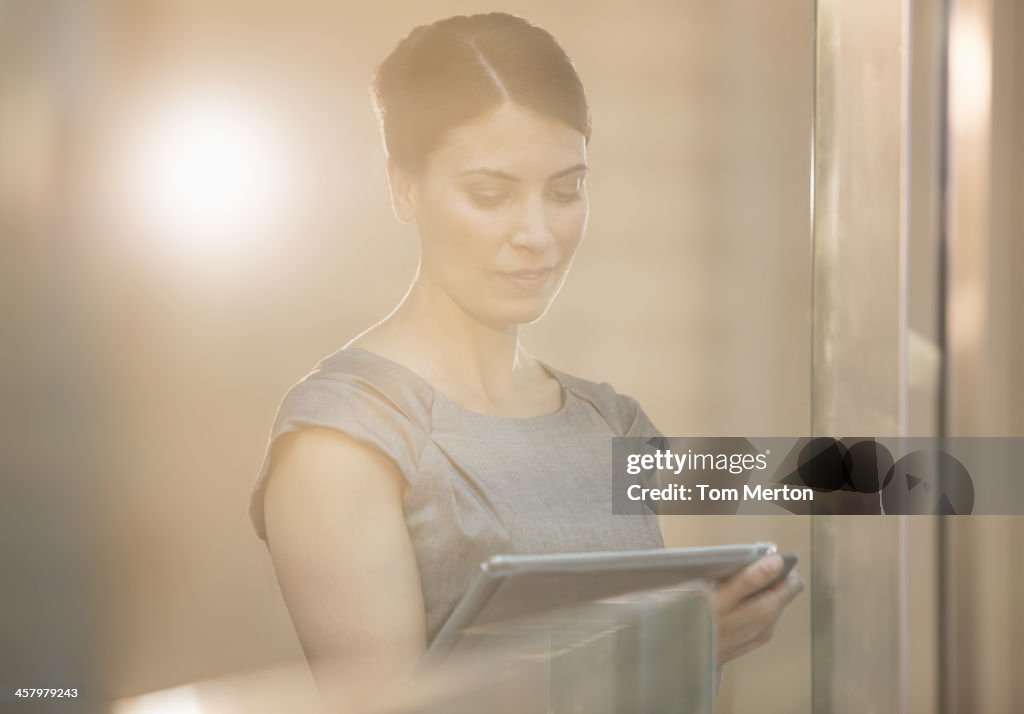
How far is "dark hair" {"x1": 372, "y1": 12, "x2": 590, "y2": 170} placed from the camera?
1.59 m

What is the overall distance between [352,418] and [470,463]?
0.18 m

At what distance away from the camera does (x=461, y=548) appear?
5.03 feet

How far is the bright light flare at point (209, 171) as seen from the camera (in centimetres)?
156

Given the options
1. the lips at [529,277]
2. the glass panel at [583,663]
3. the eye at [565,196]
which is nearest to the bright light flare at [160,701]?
the glass panel at [583,663]

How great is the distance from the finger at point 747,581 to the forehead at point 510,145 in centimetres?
66

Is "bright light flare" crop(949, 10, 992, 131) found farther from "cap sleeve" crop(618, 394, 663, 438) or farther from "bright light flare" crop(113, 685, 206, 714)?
"bright light flare" crop(113, 685, 206, 714)

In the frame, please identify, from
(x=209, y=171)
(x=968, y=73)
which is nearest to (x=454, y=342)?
(x=209, y=171)

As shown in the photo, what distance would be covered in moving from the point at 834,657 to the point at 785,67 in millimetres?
955

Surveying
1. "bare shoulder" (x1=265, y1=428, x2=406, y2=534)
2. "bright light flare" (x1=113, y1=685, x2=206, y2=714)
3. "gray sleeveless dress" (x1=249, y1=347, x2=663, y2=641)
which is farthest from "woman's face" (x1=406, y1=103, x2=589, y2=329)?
"bright light flare" (x1=113, y1=685, x2=206, y2=714)

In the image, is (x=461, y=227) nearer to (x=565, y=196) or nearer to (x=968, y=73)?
(x=565, y=196)

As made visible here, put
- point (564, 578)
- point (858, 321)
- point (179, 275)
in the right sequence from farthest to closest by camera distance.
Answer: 1. point (858, 321)
2. point (179, 275)
3. point (564, 578)

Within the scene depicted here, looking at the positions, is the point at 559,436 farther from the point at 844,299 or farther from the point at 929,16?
the point at 929,16

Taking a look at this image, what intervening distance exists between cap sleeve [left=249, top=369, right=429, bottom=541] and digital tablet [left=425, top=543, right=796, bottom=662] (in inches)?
8.4

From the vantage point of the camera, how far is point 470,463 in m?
1.58
